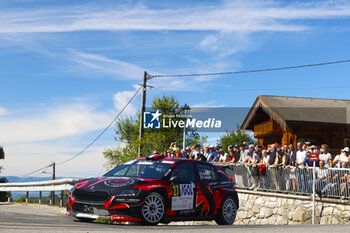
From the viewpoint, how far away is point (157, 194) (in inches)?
408

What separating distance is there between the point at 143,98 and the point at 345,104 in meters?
13.7

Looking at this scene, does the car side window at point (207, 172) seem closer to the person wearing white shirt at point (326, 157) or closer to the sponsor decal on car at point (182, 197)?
the sponsor decal on car at point (182, 197)

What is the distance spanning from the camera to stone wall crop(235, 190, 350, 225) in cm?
1529

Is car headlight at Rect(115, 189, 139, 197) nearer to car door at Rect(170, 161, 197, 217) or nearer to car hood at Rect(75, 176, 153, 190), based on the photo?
car hood at Rect(75, 176, 153, 190)

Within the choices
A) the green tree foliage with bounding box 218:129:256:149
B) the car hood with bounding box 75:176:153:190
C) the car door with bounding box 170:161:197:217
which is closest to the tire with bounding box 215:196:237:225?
the car door with bounding box 170:161:197:217

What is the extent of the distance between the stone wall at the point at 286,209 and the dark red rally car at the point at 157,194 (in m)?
4.62

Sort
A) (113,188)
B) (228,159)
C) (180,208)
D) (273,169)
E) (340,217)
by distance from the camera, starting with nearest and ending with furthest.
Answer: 1. (113,188)
2. (180,208)
3. (340,217)
4. (273,169)
5. (228,159)

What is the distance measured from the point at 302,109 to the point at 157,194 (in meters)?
21.5

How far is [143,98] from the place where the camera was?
3206 cm

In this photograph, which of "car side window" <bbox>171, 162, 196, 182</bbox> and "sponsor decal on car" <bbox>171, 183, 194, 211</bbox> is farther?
"car side window" <bbox>171, 162, 196, 182</bbox>

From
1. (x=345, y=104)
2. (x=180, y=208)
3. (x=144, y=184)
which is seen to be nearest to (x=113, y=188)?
(x=144, y=184)

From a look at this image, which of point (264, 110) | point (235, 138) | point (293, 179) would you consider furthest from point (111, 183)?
point (235, 138)

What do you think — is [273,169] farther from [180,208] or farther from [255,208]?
[180,208]

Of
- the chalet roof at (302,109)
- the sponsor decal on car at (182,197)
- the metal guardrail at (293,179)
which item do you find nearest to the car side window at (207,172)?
the sponsor decal on car at (182,197)
